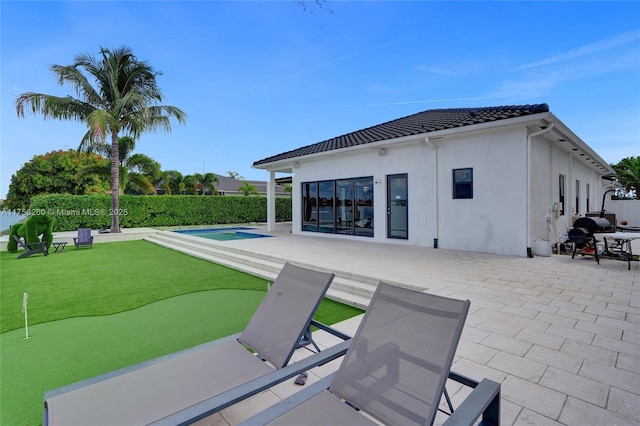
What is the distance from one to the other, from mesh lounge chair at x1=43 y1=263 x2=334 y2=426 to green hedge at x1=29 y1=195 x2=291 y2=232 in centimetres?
1910

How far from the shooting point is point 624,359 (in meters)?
3.27

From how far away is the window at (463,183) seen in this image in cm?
996

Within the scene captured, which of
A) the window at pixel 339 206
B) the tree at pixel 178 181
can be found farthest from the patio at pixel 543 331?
the tree at pixel 178 181

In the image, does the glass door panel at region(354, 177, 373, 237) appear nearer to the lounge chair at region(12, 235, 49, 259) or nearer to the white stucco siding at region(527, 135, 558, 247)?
the white stucco siding at region(527, 135, 558, 247)

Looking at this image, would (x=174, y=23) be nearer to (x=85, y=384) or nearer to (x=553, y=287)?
(x=85, y=384)

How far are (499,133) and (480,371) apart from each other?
8267 mm

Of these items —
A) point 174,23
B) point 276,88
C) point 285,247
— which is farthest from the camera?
point 276,88

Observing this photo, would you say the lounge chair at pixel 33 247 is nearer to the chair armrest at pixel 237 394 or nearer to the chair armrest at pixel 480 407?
the chair armrest at pixel 237 394

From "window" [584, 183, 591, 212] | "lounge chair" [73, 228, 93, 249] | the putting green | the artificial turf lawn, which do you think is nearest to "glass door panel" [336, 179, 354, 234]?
the artificial turf lawn

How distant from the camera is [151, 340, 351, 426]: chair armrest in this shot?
1.85m

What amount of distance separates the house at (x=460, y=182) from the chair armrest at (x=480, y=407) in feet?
26.9

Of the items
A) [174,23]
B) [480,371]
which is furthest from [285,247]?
[174,23]

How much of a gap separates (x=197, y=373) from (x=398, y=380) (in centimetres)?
162

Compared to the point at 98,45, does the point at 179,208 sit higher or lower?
lower
